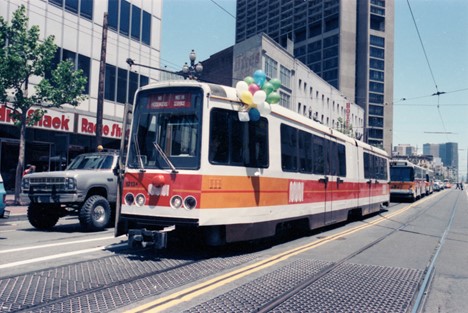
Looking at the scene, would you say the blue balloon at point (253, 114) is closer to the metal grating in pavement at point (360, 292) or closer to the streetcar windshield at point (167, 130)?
the streetcar windshield at point (167, 130)

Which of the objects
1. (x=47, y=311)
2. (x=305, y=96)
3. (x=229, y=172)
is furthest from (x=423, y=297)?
(x=305, y=96)

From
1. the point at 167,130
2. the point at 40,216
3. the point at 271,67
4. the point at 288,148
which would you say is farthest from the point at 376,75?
the point at 167,130

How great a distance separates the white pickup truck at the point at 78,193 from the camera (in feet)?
35.0

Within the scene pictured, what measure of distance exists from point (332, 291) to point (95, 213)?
734 centimetres

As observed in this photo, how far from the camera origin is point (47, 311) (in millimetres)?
4410

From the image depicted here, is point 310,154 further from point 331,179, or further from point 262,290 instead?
point 262,290

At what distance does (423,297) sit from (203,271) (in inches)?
121

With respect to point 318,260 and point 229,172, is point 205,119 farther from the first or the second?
point 318,260

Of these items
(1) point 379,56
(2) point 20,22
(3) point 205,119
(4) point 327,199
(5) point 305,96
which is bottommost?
(4) point 327,199

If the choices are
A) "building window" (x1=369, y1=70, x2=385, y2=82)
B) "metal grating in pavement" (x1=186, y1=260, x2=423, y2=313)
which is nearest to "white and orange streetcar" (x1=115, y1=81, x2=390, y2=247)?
"metal grating in pavement" (x1=186, y1=260, x2=423, y2=313)

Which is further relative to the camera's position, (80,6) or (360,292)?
(80,6)

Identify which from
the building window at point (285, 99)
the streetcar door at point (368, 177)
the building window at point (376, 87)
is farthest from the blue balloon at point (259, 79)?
the building window at point (376, 87)

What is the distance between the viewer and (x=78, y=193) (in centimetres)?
1077

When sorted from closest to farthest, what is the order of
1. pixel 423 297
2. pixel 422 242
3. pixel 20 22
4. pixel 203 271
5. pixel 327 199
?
pixel 423 297 < pixel 203 271 < pixel 422 242 < pixel 327 199 < pixel 20 22
